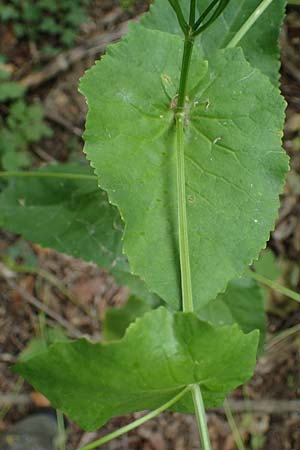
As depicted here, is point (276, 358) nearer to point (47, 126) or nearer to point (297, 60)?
point (297, 60)

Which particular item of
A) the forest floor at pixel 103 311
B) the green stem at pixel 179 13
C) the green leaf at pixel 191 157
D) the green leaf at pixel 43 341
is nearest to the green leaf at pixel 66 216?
the green leaf at pixel 191 157

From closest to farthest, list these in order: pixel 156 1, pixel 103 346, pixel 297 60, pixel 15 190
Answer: pixel 103 346, pixel 156 1, pixel 15 190, pixel 297 60

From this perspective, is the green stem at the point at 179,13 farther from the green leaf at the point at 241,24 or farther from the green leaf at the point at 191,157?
the green leaf at the point at 241,24

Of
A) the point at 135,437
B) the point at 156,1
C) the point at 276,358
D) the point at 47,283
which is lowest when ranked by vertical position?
the point at 135,437

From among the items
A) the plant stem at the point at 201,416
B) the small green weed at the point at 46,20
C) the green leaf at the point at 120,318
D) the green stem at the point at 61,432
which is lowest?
the plant stem at the point at 201,416

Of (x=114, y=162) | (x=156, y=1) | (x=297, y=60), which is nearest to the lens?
(x=114, y=162)

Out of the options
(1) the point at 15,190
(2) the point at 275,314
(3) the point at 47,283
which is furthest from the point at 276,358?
(1) the point at 15,190
